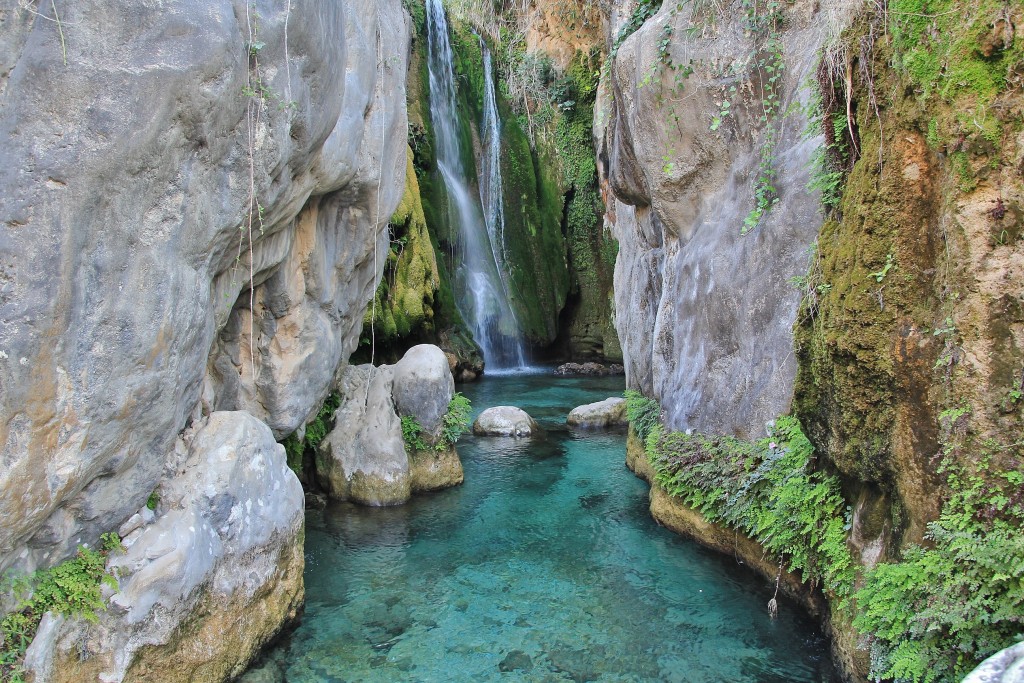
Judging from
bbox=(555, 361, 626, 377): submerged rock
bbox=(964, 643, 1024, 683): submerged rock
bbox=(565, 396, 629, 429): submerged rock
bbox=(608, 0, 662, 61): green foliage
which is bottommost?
bbox=(555, 361, 626, 377): submerged rock

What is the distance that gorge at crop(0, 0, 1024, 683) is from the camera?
12.3ft

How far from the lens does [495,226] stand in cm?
2322

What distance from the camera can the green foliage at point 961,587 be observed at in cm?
334

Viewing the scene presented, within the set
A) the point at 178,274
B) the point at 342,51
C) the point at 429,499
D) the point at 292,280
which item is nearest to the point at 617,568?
the point at 429,499

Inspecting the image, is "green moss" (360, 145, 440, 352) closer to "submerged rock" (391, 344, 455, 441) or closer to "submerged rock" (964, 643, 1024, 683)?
"submerged rock" (391, 344, 455, 441)

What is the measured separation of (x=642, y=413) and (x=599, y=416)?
395 centimetres

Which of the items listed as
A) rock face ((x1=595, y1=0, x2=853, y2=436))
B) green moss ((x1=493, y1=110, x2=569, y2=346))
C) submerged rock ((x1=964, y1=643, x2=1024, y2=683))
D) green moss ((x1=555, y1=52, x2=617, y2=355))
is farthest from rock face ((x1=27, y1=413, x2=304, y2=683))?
green moss ((x1=555, y1=52, x2=617, y2=355))

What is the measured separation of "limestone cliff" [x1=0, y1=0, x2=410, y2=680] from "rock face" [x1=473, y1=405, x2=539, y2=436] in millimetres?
7603

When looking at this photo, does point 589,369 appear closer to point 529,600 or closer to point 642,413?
point 642,413

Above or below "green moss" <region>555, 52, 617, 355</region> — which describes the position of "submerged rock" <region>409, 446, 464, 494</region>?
below

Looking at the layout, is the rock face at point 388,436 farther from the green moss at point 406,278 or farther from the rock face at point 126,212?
the green moss at point 406,278

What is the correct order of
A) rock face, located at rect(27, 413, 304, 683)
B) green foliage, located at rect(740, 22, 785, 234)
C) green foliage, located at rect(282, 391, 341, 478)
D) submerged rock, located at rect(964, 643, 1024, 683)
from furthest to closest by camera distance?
green foliage, located at rect(282, 391, 341, 478) < green foliage, located at rect(740, 22, 785, 234) < rock face, located at rect(27, 413, 304, 683) < submerged rock, located at rect(964, 643, 1024, 683)

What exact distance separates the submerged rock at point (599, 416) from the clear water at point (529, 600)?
4.07 m

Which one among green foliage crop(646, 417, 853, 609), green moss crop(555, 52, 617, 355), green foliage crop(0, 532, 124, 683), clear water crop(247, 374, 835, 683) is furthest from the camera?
green moss crop(555, 52, 617, 355)
